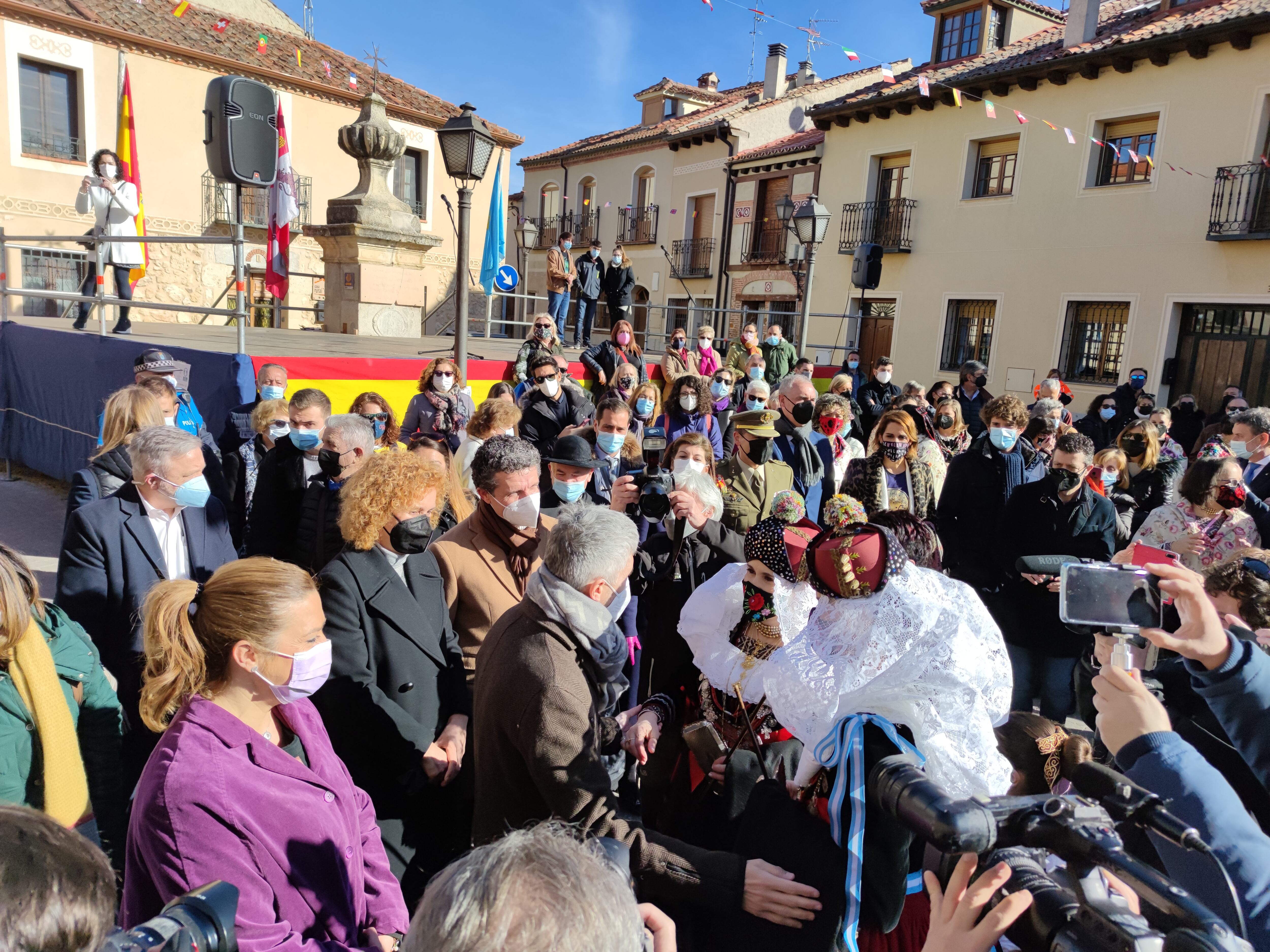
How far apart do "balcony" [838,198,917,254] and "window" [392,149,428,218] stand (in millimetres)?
11977

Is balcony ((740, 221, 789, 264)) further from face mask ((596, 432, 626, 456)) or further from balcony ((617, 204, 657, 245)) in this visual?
face mask ((596, 432, 626, 456))

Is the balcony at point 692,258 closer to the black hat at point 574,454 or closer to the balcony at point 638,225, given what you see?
the balcony at point 638,225

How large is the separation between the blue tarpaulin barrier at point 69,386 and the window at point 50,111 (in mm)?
11419

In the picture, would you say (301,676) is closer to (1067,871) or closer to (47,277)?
(1067,871)

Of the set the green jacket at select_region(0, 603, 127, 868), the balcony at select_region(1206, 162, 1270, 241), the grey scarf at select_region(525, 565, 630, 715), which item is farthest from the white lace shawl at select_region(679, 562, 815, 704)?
the balcony at select_region(1206, 162, 1270, 241)

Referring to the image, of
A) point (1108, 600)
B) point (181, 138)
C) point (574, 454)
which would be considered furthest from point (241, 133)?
point (181, 138)

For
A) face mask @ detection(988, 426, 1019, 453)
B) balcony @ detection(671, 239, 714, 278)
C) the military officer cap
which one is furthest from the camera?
balcony @ detection(671, 239, 714, 278)

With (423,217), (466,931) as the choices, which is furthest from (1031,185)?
(466,931)

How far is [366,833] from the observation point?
2.00 meters

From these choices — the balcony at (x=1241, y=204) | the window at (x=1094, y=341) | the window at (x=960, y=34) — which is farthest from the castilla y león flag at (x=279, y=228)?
the window at (x=960, y=34)

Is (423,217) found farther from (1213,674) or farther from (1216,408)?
(1213,674)

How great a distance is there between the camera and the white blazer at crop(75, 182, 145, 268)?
8.62 m

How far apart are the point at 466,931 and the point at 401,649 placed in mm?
1678

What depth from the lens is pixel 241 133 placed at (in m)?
8.33
